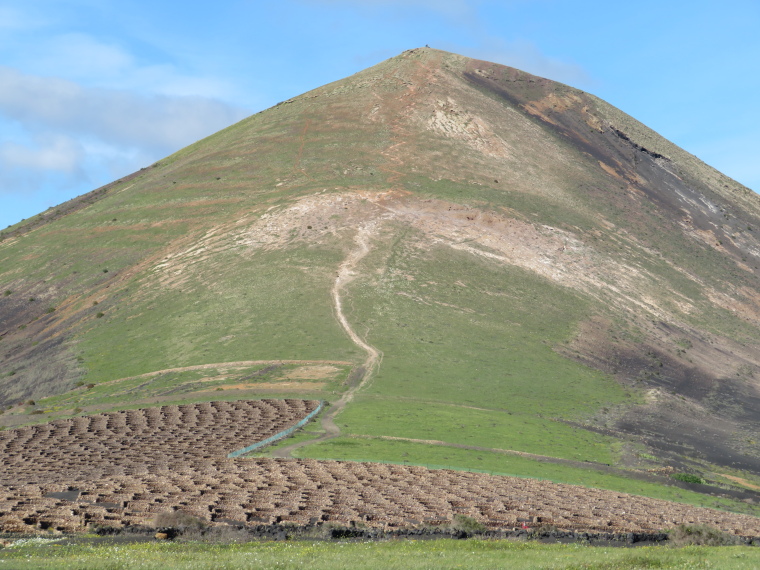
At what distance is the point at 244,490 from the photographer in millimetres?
39250

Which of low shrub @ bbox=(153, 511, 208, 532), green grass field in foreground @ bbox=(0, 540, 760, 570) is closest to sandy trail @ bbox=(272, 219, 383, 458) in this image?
low shrub @ bbox=(153, 511, 208, 532)

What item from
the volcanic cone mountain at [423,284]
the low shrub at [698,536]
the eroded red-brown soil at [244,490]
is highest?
the volcanic cone mountain at [423,284]

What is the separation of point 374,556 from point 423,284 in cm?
7442

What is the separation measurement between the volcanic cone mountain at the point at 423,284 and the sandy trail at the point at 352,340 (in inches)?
18.4

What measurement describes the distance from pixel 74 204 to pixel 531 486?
132465 mm

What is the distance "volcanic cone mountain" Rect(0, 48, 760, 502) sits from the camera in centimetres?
7012

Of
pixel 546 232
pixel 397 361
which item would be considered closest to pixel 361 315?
pixel 397 361

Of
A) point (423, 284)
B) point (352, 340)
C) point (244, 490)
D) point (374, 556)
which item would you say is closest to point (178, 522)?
point (244, 490)

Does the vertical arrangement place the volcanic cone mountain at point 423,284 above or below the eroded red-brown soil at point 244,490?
above

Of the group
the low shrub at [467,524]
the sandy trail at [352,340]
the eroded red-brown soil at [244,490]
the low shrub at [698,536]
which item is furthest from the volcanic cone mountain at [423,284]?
the low shrub at [698,536]

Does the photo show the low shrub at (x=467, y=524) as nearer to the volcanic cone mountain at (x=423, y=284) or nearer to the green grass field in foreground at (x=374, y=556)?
the green grass field in foreground at (x=374, y=556)

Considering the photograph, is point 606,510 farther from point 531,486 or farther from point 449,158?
point 449,158

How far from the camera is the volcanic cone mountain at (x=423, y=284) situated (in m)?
70.1

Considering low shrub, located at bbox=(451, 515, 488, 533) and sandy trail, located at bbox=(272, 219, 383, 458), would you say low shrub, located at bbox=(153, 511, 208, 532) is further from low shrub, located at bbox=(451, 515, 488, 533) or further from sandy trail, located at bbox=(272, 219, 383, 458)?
sandy trail, located at bbox=(272, 219, 383, 458)
